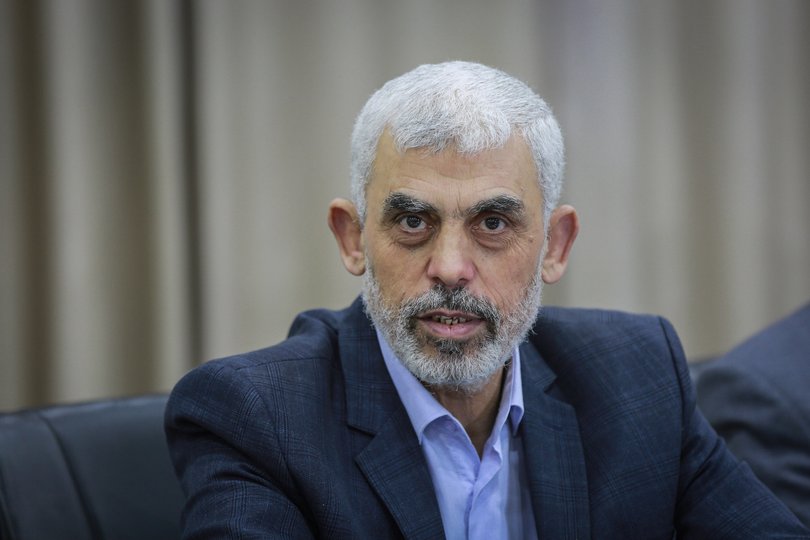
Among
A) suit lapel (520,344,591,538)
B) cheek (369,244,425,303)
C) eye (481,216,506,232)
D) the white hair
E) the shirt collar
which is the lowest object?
suit lapel (520,344,591,538)

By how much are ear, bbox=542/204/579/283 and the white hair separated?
77 mm

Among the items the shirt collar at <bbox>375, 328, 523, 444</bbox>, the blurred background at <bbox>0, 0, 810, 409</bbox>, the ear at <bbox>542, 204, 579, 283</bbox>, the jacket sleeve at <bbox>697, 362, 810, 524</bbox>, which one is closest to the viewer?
the shirt collar at <bbox>375, 328, 523, 444</bbox>

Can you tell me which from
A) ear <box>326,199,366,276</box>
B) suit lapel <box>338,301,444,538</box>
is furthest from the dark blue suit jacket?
ear <box>326,199,366,276</box>

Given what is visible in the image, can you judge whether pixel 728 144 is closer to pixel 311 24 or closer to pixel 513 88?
pixel 311 24

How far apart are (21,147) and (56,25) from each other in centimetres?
35

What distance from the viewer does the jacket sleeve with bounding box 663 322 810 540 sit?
1.61 meters

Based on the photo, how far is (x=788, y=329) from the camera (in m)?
2.25

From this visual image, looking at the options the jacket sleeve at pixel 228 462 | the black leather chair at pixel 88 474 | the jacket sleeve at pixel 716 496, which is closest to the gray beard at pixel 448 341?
the jacket sleeve at pixel 228 462

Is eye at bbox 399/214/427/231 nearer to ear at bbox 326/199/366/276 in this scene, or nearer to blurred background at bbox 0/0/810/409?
ear at bbox 326/199/366/276

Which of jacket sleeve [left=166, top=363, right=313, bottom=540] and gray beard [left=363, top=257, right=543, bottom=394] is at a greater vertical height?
gray beard [left=363, top=257, right=543, bottom=394]

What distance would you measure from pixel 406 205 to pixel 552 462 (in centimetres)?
54

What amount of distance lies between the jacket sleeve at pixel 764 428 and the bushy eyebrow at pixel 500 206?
0.96 meters

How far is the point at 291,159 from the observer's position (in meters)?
2.79

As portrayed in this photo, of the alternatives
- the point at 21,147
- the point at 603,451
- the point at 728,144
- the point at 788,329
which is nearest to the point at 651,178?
the point at 728,144
